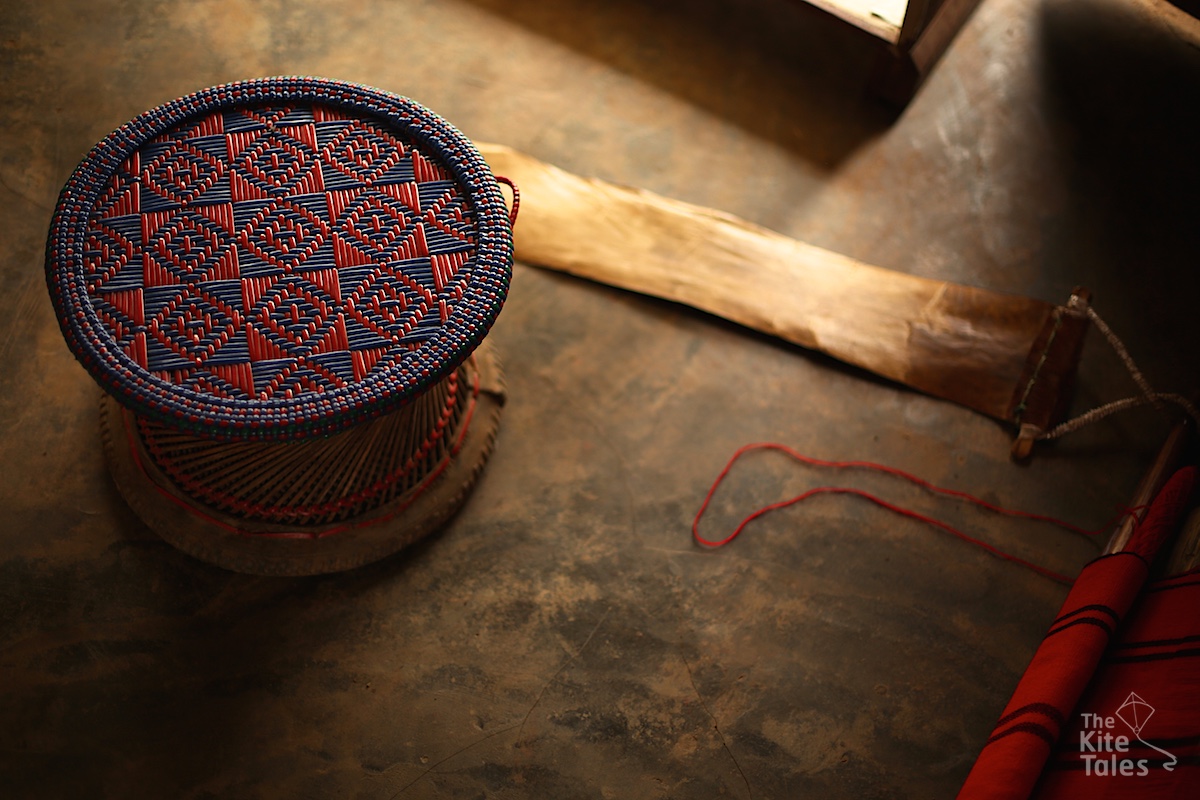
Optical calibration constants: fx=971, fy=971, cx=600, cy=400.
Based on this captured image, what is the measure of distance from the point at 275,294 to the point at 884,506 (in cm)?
159

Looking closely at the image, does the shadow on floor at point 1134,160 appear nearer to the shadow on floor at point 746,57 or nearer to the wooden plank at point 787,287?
the wooden plank at point 787,287

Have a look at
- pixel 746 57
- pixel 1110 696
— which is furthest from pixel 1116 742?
pixel 746 57

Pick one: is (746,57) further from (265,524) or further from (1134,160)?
(265,524)

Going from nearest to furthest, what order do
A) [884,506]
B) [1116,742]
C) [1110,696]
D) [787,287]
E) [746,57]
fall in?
[1116,742]
[1110,696]
[884,506]
[787,287]
[746,57]

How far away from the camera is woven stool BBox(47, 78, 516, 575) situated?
1.81 meters

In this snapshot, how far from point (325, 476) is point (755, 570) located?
1.07m

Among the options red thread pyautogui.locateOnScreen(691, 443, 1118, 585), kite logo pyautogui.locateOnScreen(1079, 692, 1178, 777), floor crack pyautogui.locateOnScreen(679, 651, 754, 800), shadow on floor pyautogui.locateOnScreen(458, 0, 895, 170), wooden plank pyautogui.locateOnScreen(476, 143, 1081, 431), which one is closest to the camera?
kite logo pyautogui.locateOnScreen(1079, 692, 1178, 777)

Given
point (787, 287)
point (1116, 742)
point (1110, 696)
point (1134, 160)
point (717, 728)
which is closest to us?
point (1116, 742)

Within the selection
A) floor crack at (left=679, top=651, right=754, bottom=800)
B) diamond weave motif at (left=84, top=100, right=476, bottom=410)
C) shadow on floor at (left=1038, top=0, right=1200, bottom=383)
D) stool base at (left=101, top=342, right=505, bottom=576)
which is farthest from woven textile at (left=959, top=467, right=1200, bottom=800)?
diamond weave motif at (left=84, top=100, right=476, bottom=410)

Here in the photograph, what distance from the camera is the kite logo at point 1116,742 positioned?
1.80m

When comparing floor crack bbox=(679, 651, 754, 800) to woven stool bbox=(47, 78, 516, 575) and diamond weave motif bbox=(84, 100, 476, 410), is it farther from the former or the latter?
diamond weave motif bbox=(84, 100, 476, 410)

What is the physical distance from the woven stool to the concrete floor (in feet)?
0.59

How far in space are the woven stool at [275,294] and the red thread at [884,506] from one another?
81 centimetres

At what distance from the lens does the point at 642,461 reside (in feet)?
8.34
